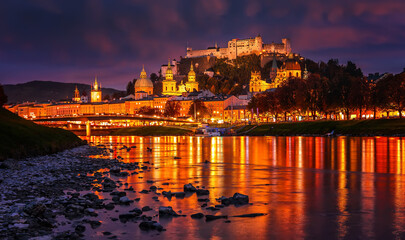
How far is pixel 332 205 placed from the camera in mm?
19766

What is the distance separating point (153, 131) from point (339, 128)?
220 ft

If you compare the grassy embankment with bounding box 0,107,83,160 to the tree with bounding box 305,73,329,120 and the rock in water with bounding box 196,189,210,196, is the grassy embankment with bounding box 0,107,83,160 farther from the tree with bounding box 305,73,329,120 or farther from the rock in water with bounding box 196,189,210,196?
the tree with bounding box 305,73,329,120

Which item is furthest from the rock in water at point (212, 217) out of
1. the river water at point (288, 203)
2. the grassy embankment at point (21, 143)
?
the grassy embankment at point (21, 143)

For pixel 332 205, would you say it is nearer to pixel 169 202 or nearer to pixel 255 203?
pixel 255 203

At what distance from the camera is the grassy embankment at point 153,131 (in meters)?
145

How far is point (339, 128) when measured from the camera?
9625 centimetres

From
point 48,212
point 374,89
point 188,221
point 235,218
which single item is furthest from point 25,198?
point 374,89

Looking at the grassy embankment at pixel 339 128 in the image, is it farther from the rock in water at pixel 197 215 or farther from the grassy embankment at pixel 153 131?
the rock in water at pixel 197 215

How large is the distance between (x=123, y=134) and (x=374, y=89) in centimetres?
7718

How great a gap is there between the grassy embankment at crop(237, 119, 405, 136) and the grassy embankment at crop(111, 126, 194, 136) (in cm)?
2465

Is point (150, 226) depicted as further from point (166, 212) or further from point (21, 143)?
point (21, 143)

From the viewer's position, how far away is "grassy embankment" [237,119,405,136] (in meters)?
85.2

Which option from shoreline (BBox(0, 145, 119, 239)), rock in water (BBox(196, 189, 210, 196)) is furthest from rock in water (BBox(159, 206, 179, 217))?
rock in water (BBox(196, 189, 210, 196))

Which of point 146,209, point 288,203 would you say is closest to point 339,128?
point 288,203
